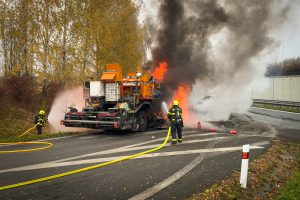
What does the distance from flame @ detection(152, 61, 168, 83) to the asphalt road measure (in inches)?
276

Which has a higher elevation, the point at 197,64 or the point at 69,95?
the point at 197,64

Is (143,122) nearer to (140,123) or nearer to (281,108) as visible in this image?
(140,123)

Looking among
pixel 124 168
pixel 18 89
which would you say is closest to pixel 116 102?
pixel 18 89

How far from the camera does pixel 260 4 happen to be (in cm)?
1880

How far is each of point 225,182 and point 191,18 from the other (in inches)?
606

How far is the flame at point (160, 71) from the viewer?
62.1 ft

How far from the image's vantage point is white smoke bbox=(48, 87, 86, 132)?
56.1 ft

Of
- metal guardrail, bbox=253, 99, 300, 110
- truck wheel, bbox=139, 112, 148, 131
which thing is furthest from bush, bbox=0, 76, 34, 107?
metal guardrail, bbox=253, 99, 300, 110

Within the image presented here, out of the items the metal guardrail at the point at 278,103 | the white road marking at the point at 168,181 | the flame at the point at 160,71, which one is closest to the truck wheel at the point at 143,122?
the flame at the point at 160,71

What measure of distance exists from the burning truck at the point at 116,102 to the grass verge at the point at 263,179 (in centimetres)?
641

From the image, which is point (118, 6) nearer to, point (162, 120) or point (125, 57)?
point (125, 57)

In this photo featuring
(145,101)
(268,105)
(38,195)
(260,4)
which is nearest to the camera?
(38,195)

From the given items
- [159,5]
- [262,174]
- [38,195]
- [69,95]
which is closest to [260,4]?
[159,5]

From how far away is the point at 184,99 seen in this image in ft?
65.3
